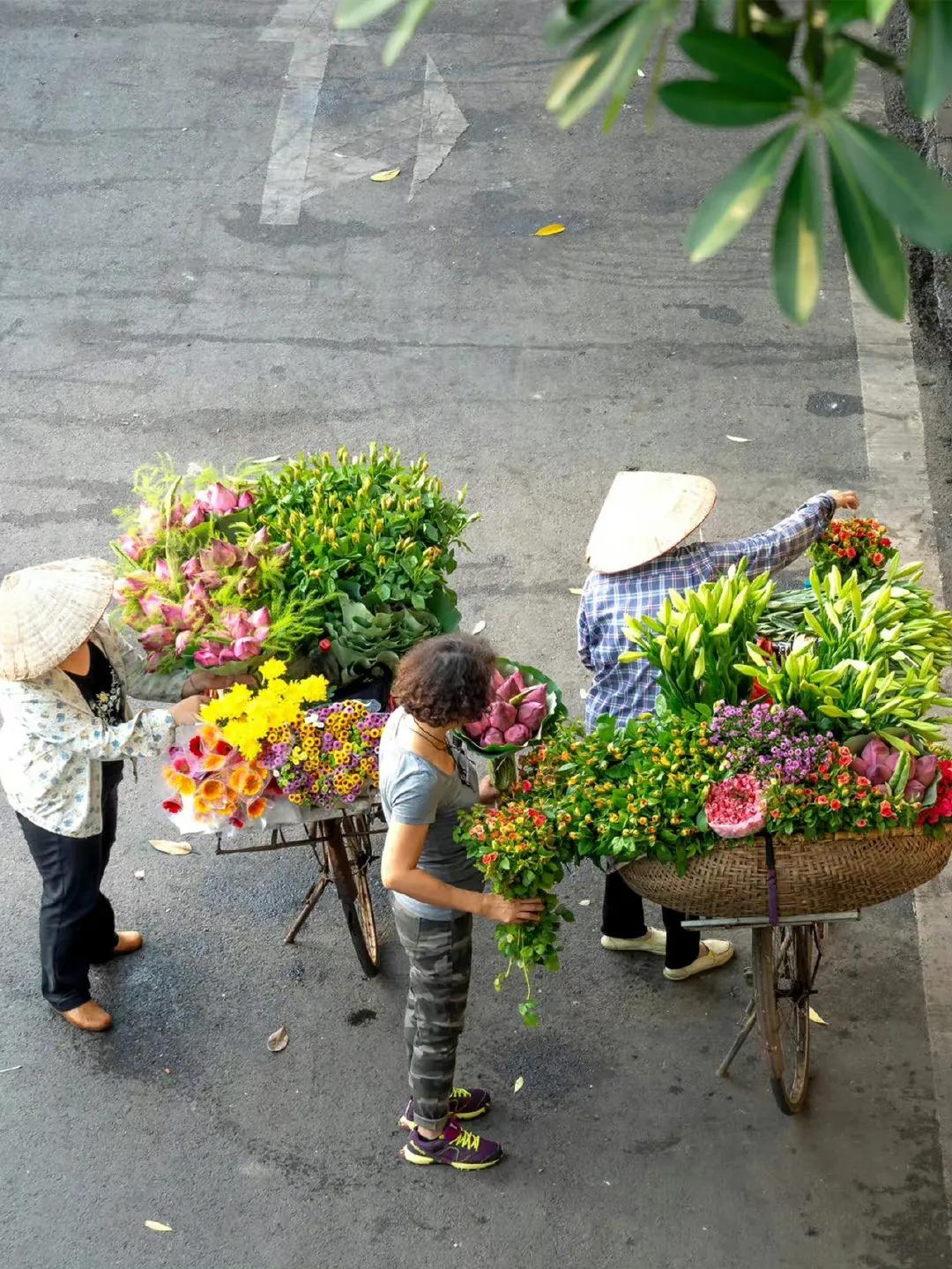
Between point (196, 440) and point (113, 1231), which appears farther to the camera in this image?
point (196, 440)

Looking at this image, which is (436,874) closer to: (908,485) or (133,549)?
(133,549)

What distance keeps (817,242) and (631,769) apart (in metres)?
1.97

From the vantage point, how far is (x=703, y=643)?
10.8ft

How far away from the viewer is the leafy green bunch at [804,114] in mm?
1348

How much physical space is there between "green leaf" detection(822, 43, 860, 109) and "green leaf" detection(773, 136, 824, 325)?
0.07 m

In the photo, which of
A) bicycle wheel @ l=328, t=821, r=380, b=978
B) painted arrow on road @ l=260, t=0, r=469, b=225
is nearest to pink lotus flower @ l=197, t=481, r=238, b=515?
bicycle wheel @ l=328, t=821, r=380, b=978

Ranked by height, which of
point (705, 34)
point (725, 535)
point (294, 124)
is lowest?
point (725, 535)

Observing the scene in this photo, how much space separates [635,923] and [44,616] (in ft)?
6.72

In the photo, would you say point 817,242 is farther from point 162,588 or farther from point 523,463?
point 523,463

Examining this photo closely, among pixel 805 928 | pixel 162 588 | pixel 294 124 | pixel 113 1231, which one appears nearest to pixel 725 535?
pixel 805 928

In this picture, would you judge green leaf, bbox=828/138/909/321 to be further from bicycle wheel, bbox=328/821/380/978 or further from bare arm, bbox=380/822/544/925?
bicycle wheel, bbox=328/821/380/978

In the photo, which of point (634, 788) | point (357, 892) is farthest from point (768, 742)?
point (357, 892)

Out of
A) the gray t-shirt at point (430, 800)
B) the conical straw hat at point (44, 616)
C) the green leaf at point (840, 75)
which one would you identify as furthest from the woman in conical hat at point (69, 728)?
the green leaf at point (840, 75)

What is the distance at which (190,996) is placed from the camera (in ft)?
14.3
